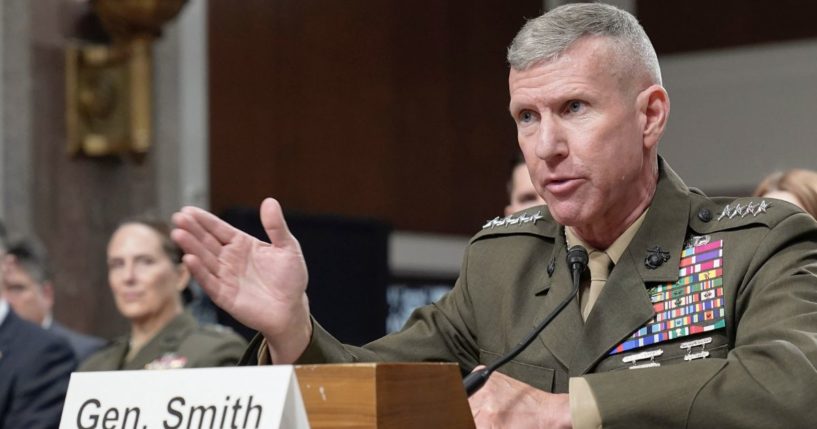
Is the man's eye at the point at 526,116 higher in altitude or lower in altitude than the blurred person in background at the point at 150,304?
higher

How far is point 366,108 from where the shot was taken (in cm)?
798

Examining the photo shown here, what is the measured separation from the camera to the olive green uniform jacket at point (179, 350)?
4.71 metres

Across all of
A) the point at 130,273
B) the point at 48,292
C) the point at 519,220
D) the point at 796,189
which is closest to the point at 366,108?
the point at 48,292

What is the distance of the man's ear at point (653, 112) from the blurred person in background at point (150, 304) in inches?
107

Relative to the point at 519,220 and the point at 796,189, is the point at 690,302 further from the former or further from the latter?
the point at 796,189

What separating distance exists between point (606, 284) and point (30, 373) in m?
3.09

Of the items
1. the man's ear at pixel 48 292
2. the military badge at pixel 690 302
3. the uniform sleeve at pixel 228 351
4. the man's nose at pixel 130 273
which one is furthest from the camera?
the man's ear at pixel 48 292

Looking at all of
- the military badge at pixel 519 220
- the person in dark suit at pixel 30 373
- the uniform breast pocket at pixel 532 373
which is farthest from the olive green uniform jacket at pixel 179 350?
the uniform breast pocket at pixel 532 373

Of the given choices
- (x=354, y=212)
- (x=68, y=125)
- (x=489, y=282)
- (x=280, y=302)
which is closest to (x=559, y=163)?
(x=489, y=282)

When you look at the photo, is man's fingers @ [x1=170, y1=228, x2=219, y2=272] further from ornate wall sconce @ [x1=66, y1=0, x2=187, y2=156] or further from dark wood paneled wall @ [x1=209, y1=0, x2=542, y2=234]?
dark wood paneled wall @ [x1=209, y1=0, x2=542, y2=234]

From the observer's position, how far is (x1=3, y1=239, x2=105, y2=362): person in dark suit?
19.1 feet

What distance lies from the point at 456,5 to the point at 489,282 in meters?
6.41

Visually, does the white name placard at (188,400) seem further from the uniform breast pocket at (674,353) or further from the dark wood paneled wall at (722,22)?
the dark wood paneled wall at (722,22)

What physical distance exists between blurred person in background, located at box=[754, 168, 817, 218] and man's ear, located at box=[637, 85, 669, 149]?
1483mm
